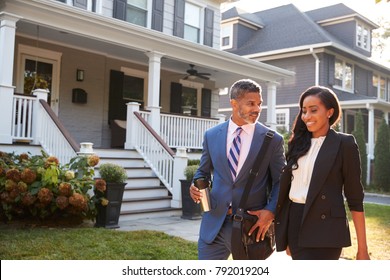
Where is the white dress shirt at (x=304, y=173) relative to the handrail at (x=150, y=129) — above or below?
below

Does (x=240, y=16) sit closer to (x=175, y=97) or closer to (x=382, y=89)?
(x=382, y=89)

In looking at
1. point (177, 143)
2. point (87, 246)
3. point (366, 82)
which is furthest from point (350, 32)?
point (87, 246)

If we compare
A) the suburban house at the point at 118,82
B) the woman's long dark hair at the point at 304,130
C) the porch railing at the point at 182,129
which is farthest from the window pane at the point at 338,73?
the woman's long dark hair at the point at 304,130

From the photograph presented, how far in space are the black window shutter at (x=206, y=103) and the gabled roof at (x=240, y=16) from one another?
8.17 m

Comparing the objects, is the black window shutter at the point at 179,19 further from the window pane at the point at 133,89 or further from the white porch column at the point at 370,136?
the white porch column at the point at 370,136

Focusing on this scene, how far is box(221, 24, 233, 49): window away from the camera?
2097 cm

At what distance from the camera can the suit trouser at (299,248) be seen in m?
2.13

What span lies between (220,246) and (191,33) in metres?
10.9

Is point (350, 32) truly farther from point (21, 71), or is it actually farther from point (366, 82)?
point (21, 71)

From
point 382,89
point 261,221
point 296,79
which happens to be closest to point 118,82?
point 261,221

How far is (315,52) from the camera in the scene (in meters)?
18.1
